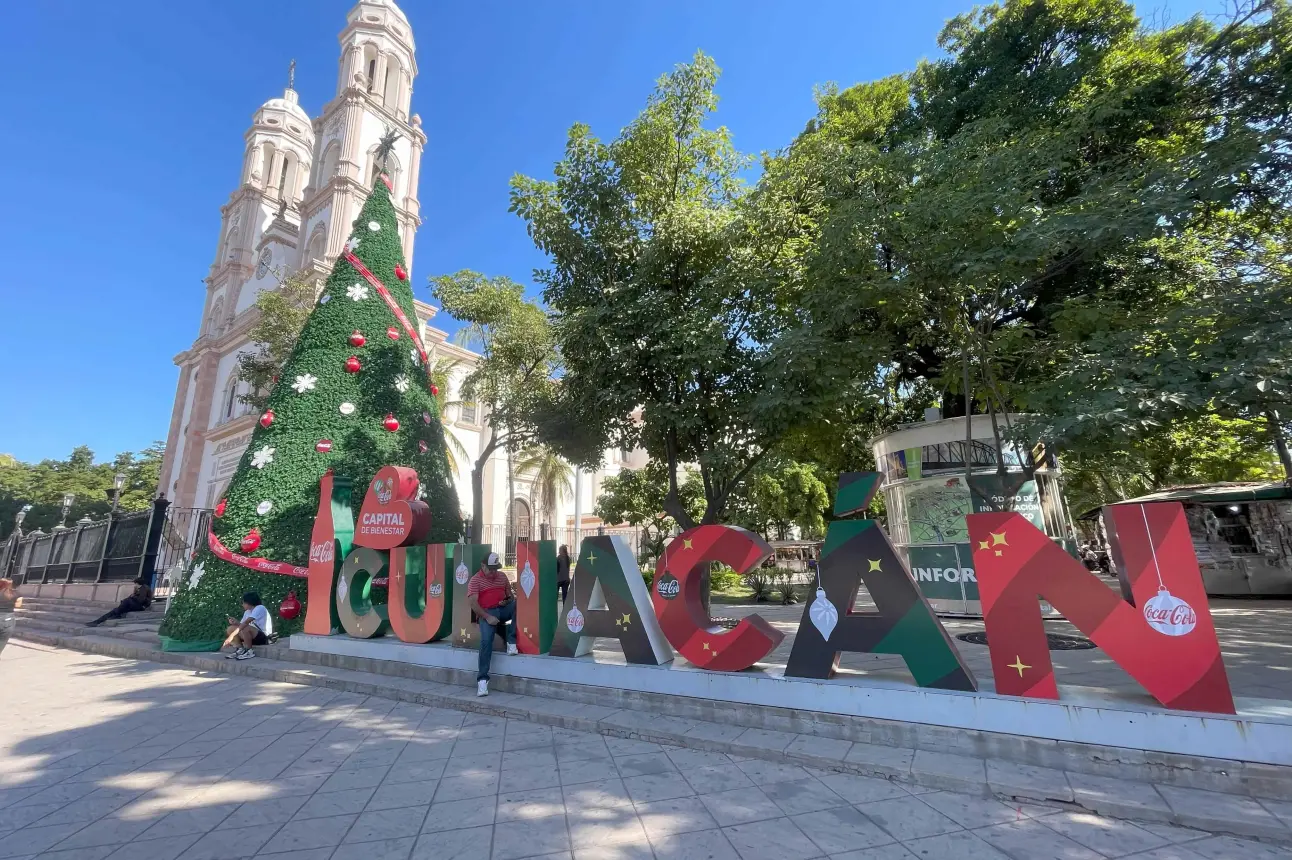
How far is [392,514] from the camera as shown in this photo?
771cm

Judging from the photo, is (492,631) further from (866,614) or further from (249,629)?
(249,629)

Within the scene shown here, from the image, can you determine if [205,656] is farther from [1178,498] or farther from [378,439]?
[1178,498]

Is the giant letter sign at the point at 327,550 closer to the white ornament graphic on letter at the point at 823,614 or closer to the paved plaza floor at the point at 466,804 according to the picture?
the paved plaza floor at the point at 466,804

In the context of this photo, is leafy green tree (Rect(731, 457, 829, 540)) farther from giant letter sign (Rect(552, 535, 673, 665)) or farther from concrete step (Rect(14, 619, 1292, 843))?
concrete step (Rect(14, 619, 1292, 843))

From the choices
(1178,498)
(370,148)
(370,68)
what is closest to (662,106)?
(1178,498)

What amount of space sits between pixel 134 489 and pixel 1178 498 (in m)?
59.7

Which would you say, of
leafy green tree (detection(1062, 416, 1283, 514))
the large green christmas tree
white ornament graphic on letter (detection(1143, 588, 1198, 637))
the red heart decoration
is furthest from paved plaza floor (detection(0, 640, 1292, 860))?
leafy green tree (detection(1062, 416, 1283, 514))

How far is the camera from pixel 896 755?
409 cm

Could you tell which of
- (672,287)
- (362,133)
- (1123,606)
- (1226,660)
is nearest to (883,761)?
(1123,606)

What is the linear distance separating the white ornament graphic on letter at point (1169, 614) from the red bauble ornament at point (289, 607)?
10.5 metres

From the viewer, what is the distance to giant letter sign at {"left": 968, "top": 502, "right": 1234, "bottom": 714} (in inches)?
144

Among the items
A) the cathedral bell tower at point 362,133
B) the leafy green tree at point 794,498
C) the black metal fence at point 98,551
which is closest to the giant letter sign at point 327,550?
the black metal fence at point 98,551

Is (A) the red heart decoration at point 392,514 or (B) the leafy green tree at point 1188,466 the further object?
(B) the leafy green tree at point 1188,466

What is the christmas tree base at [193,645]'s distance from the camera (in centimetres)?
869
